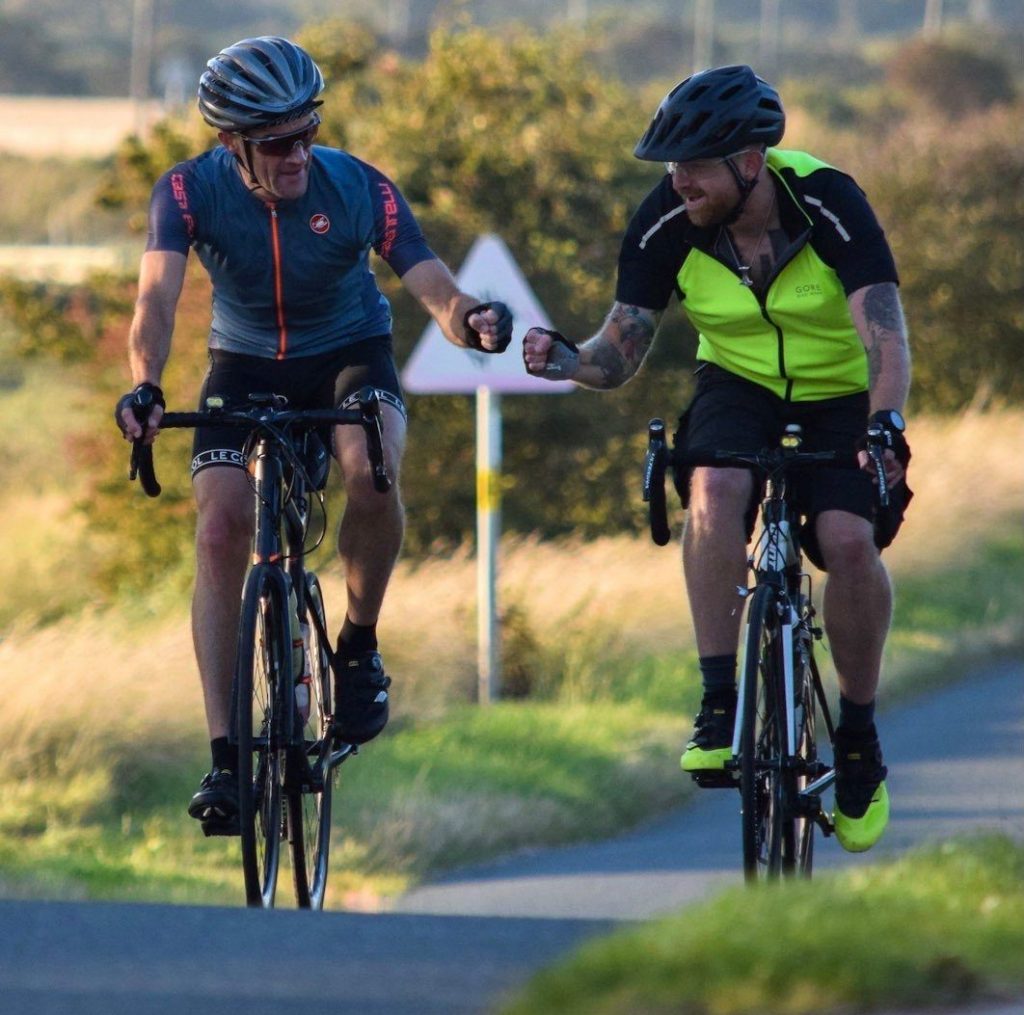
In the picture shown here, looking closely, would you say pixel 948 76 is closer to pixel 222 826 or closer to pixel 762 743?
pixel 762 743

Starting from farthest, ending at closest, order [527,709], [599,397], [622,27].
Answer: [622,27]
[599,397]
[527,709]

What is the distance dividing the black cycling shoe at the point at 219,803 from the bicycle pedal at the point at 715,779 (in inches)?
47.0

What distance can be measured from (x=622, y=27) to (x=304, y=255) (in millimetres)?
114541

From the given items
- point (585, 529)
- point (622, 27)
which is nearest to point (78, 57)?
point (622, 27)

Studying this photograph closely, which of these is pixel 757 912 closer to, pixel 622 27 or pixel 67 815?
pixel 67 815

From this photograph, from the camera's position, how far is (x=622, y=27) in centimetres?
11931

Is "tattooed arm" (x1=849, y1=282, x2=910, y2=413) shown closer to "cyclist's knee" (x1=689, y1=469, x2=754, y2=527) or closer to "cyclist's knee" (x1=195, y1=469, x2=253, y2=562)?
"cyclist's knee" (x1=689, y1=469, x2=754, y2=527)

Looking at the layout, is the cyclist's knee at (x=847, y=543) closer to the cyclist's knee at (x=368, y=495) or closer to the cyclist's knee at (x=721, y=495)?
the cyclist's knee at (x=721, y=495)

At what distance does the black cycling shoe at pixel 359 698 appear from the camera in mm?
7262

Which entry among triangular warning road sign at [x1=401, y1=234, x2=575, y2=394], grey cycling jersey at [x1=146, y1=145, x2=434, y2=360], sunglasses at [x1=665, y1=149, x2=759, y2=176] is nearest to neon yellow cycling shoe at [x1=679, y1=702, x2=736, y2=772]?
sunglasses at [x1=665, y1=149, x2=759, y2=176]

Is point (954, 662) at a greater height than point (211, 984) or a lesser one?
lesser

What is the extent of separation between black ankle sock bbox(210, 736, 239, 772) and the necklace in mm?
1815

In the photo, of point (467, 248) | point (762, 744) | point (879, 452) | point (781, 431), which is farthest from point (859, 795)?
point (467, 248)

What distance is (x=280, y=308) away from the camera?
7.11m
